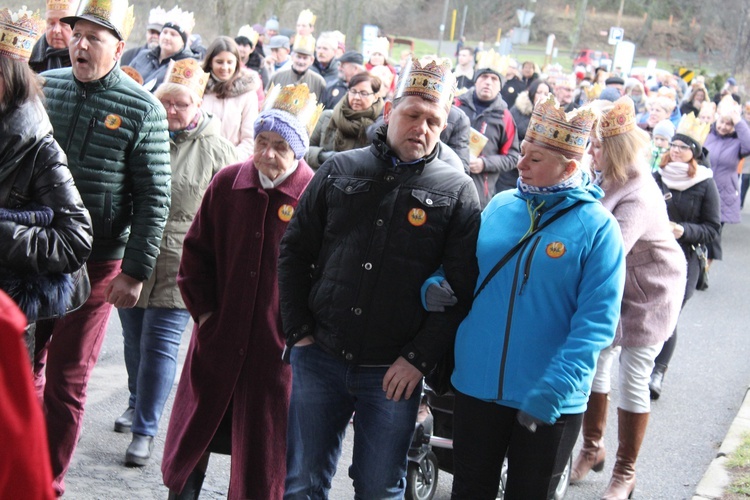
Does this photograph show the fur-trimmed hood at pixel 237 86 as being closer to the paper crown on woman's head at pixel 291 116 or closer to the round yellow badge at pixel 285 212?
the paper crown on woman's head at pixel 291 116

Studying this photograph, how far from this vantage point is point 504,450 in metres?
3.63

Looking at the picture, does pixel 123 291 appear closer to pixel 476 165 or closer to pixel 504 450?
pixel 504 450

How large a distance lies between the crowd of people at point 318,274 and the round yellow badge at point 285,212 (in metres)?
0.02

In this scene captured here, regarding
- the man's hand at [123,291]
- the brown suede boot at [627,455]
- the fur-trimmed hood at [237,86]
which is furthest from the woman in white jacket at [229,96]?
the brown suede boot at [627,455]

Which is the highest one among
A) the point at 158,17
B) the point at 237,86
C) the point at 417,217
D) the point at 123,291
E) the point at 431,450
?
the point at 158,17

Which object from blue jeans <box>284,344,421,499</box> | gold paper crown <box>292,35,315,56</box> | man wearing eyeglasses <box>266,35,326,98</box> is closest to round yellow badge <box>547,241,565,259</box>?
blue jeans <box>284,344,421,499</box>

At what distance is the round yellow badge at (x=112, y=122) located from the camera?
4488 mm

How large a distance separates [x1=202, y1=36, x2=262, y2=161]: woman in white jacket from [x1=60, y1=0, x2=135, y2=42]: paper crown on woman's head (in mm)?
3274

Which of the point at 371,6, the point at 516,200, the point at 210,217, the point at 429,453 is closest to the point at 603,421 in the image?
the point at 429,453

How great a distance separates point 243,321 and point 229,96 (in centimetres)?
415

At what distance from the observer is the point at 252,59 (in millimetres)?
13633

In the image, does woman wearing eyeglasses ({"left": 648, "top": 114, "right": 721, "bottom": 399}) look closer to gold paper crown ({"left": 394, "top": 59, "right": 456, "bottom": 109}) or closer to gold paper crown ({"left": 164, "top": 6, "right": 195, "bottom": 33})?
gold paper crown ({"left": 394, "top": 59, "right": 456, "bottom": 109})

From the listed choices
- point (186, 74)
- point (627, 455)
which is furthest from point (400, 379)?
point (186, 74)

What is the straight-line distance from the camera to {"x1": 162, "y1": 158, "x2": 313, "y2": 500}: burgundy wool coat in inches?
165
